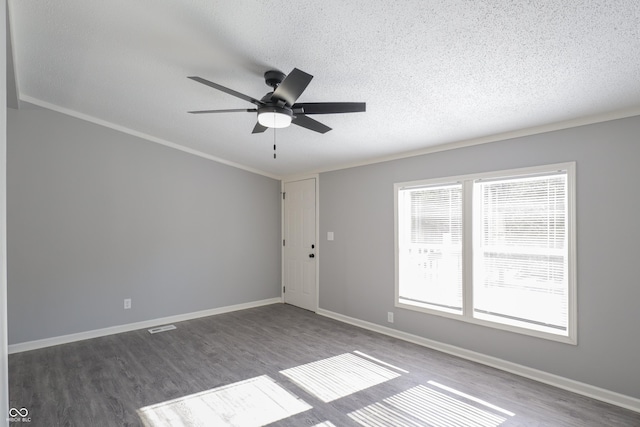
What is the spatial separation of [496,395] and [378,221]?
7.53ft

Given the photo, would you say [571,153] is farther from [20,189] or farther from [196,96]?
[20,189]

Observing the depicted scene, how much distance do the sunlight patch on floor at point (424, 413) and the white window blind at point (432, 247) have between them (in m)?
1.23

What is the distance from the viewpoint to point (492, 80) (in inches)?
92.4

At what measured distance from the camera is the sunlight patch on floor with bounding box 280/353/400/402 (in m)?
2.81

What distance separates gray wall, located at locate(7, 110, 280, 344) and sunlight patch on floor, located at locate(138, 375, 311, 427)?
7.38 ft

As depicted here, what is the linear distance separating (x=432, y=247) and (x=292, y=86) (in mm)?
2674

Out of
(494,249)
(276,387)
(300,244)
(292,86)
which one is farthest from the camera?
(300,244)

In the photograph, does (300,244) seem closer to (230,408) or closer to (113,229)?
(113,229)

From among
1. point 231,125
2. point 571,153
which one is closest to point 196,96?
point 231,125

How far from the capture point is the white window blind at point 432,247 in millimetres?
3666

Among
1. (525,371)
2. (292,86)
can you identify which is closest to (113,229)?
(292,86)

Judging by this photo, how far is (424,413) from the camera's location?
2477 millimetres

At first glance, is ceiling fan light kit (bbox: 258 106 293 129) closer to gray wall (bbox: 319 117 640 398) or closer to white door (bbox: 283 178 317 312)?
gray wall (bbox: 319 117 640 398)

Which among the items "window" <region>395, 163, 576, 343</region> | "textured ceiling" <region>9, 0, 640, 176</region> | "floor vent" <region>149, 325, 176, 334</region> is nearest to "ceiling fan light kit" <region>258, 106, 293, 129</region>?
"textured ceiling" <region>9, 0, 640, 176</region>
